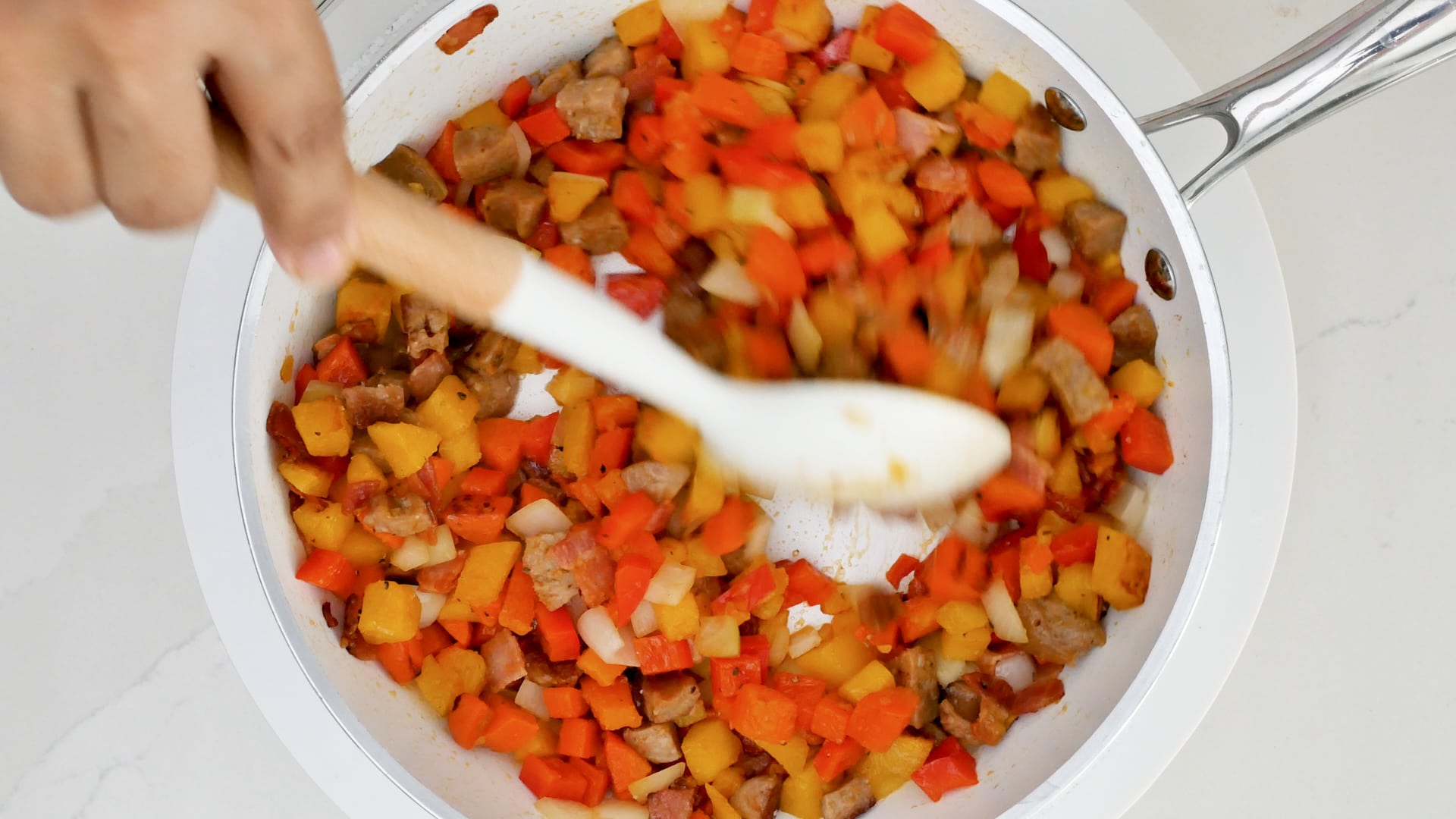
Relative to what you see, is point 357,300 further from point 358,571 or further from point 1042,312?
point 1042,312

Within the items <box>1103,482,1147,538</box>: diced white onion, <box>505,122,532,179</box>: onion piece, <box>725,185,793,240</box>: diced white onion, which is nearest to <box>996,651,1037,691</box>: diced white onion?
<box>1103,482,1147,538</box>: diced white onion

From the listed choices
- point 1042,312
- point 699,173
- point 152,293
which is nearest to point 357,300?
point 152,293

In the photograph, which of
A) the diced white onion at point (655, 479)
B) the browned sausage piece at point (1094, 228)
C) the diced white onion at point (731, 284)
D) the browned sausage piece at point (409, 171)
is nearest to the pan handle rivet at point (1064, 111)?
the browned sausage piece at point (1094, 228)

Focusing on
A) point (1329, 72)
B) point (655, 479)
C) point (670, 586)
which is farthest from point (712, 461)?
point (1329, 72)

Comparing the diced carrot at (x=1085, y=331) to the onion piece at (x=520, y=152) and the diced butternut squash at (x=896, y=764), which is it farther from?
the onion piece at (x=520, y=152)

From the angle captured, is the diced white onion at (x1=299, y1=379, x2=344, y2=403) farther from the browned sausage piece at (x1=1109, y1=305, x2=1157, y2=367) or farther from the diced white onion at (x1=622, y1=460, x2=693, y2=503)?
the browned sausage piece at (x1=1109, y1=305, x2=1157, y2=367)

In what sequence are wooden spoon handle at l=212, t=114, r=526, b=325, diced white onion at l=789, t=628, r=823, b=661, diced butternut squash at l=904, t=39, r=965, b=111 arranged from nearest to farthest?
wooden spoon handle at l=212, t=114, r=526, b=325, diced butternut squash at l=904, t=39, r=965, b=111, diced white onion at l=789, t=628, r=823, b=661

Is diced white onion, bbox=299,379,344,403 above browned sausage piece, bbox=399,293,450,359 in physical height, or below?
below

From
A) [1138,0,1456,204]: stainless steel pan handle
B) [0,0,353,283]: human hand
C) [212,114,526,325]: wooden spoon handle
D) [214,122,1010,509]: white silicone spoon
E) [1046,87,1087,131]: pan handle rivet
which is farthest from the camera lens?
[1046,87,1087,131]: pan handle rivet
